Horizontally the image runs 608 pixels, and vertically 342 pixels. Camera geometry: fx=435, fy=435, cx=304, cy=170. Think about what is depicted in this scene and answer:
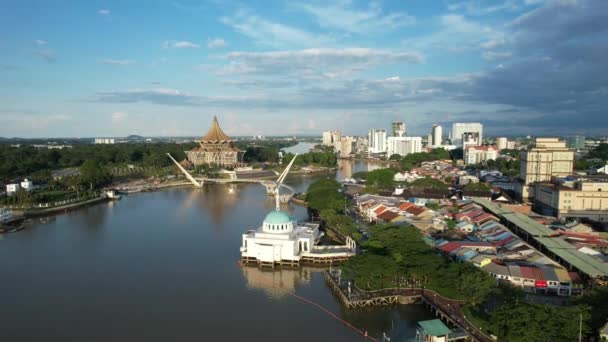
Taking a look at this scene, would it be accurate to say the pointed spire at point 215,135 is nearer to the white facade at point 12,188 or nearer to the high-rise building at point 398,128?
the white facade at point 12,188

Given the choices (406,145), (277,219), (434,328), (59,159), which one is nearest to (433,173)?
(277,219)

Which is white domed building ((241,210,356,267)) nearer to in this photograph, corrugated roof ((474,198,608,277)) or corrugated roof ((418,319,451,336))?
corrugated roof ((418,319,451,336))

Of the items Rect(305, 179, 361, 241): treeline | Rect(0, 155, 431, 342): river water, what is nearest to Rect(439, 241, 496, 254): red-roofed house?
Rect(305, 179, 361, 241): treeline

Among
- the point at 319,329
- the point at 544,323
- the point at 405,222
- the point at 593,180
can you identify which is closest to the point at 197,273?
the point at 319,329

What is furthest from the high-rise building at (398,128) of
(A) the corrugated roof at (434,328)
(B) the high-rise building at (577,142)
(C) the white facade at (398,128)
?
(A) the corrugated roof at (434,328)

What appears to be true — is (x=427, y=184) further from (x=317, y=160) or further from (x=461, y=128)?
(x=461, y=128)
